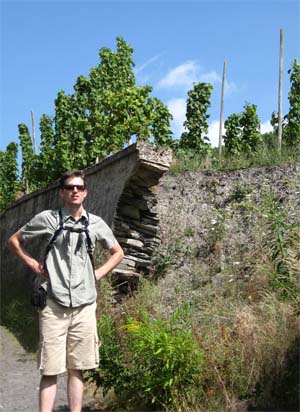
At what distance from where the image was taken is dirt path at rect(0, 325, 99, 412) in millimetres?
5566

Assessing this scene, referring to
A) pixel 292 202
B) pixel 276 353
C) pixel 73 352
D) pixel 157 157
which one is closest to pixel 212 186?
pixel 292 202

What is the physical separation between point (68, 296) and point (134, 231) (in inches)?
168

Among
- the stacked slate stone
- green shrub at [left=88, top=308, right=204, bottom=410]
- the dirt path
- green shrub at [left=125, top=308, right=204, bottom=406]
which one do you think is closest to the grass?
the stacked slate stone

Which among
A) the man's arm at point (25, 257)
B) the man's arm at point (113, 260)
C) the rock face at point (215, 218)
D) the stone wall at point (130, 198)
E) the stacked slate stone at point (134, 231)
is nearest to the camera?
the man's arm at point (25, 257)

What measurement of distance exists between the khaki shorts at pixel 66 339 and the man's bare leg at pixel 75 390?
0.06 meters

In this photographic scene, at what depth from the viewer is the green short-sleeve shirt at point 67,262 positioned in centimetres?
410

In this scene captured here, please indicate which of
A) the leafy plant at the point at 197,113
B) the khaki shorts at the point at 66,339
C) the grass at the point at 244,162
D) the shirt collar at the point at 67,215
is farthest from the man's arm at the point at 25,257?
the leafy plant at the point at 197,113

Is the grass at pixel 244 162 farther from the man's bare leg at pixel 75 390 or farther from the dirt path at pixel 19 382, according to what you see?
the man's bare leg at pixel 75 390

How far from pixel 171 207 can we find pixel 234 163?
1735 millimetres

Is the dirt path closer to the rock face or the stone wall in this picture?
the stone wall

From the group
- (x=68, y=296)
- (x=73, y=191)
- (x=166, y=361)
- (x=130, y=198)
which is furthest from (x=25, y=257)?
(x=130, y=198)

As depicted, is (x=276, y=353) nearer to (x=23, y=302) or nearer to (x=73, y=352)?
(x=73, y=352)

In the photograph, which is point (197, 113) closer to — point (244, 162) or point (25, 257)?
point (244, 162)

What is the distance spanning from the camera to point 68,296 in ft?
13.4
